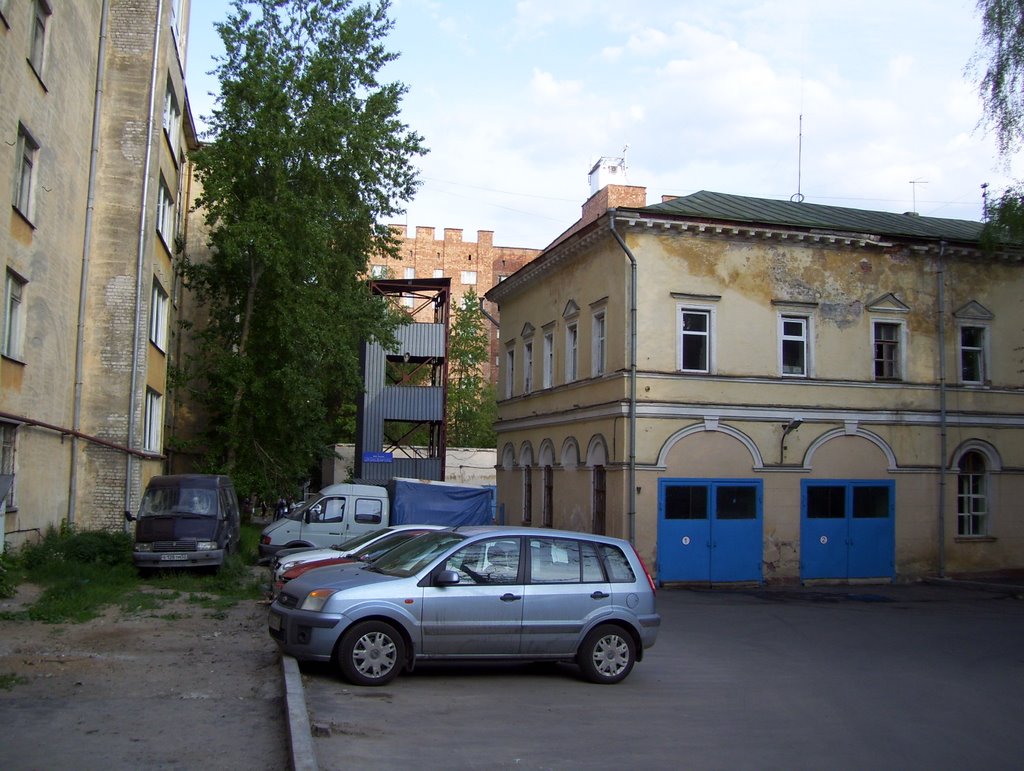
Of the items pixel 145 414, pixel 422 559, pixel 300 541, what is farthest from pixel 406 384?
pixel 422 559

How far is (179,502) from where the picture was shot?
20109 mm

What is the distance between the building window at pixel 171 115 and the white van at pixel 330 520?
38.4ft

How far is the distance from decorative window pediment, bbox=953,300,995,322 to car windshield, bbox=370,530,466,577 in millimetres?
19577

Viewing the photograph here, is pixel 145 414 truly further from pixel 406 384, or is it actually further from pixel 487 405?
pixel 487 405

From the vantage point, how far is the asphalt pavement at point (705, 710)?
24.8 ft

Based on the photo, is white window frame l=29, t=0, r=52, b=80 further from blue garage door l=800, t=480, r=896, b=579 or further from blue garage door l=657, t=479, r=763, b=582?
blue garage door l=800, t=480, r=896, b=579

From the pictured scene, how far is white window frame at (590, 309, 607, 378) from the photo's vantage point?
24500 millimetres

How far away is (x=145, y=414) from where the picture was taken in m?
25.9

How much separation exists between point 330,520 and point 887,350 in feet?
49.2

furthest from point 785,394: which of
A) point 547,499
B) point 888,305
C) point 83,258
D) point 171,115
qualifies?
point 171,115

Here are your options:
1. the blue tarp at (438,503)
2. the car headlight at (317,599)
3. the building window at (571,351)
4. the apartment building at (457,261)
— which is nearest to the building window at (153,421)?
the blue tarp at (438,503)

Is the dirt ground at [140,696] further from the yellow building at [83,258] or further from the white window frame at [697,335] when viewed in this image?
the white window frame at [697,335]

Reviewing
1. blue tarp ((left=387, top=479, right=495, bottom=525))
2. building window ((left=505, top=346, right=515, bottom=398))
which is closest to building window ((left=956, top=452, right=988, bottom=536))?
blue tarp ((left=387, top=479, right=495, bottom=525))

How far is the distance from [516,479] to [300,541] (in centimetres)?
975
